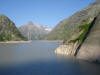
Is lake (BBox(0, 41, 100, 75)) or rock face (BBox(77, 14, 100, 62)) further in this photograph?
rock face (BBox(77, 14, 100, 62))

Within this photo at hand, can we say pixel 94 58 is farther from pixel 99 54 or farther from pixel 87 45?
pixel 87 45

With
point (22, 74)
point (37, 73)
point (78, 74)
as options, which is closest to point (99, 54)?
point (78, 74)

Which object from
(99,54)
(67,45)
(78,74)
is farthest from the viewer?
(67,45)

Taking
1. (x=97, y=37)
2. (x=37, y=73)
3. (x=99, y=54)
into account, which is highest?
(x=97, y=37)

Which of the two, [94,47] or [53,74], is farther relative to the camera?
[94,47]

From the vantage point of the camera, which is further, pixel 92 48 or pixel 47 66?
pixel 92 48

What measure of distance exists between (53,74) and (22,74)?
584 cm

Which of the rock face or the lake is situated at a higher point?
the rock face

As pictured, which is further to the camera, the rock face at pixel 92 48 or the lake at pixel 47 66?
the rock face at pixel 92 48

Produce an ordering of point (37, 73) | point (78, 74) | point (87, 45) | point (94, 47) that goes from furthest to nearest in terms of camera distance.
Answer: point (87, 45)
point (94, 47)
point (37, 73)
point (78, 74)

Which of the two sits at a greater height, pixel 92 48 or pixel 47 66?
pixel 92 48

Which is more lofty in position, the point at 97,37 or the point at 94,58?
the point at 97,37

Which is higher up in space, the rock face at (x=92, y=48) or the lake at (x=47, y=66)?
the rock face at (x=92, y=48)

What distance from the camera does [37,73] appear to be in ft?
74.6
